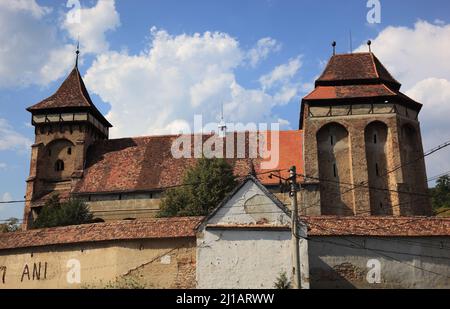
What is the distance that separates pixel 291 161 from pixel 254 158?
10.1ft

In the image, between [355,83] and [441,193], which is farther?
[441,193]

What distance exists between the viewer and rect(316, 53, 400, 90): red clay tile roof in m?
38.0

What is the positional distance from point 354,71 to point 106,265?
2643 cm

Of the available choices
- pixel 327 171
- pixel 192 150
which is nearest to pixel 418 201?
pixel 327 171

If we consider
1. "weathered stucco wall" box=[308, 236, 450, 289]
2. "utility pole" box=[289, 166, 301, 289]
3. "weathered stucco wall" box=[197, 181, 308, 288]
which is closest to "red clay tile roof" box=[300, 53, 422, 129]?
"weathered stucco wall" box=[308, 236, 450, 289]

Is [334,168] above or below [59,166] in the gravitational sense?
below

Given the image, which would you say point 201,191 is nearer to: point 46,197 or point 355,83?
point 46,197

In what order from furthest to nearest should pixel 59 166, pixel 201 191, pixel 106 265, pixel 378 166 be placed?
pixel 59 166, pixel 378 166, pixel 201 191, pixel 106 265

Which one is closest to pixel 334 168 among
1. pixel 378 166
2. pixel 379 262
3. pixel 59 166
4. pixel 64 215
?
pixel 378 166

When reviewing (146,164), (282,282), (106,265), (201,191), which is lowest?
(282,282)

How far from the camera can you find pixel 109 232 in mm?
22812

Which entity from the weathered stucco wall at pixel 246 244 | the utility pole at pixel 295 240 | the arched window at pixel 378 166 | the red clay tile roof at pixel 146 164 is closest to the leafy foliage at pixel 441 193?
the arched window at pixel 378 166

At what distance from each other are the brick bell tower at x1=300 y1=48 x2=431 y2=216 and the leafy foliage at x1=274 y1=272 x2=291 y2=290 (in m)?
15.1
